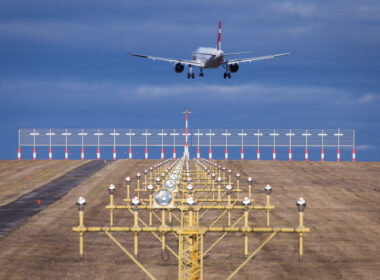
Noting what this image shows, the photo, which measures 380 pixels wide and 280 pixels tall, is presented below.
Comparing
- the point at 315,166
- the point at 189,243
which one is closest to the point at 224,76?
the point at 315,166

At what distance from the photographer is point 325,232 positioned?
37562 mm

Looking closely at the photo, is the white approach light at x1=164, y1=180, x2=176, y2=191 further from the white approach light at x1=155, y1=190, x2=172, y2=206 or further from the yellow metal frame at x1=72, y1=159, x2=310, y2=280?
the white approach light at x1=155, y1=190, x2=172, y2=206

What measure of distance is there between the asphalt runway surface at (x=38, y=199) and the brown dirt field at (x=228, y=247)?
796 millimetres

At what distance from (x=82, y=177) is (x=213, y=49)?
20.6m

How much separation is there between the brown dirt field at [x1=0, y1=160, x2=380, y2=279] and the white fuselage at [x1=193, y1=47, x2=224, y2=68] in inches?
930

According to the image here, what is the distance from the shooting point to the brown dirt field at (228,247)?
2792 centimetres

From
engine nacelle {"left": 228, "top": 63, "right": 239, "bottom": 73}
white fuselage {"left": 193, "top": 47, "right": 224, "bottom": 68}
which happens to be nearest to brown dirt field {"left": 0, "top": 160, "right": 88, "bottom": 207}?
white fuselage {"left": 193, "top": 47, "right": 224, "bottom": 68}

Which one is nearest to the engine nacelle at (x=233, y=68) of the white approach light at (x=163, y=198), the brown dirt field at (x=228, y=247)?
the brown dirt field at (x=228, y=247)

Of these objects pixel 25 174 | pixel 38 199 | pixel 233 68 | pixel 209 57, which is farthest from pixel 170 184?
pixel 233 68

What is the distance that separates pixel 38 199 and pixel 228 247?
2271 cm

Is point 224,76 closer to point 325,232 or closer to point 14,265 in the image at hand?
point 325,232

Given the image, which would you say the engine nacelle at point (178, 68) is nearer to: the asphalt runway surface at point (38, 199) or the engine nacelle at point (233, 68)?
the engine nacelle at point (233, 68)

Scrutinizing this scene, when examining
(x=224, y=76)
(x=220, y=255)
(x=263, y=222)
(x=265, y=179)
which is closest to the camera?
(x=220, y=255)

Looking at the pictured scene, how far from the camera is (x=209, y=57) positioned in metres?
76.7
